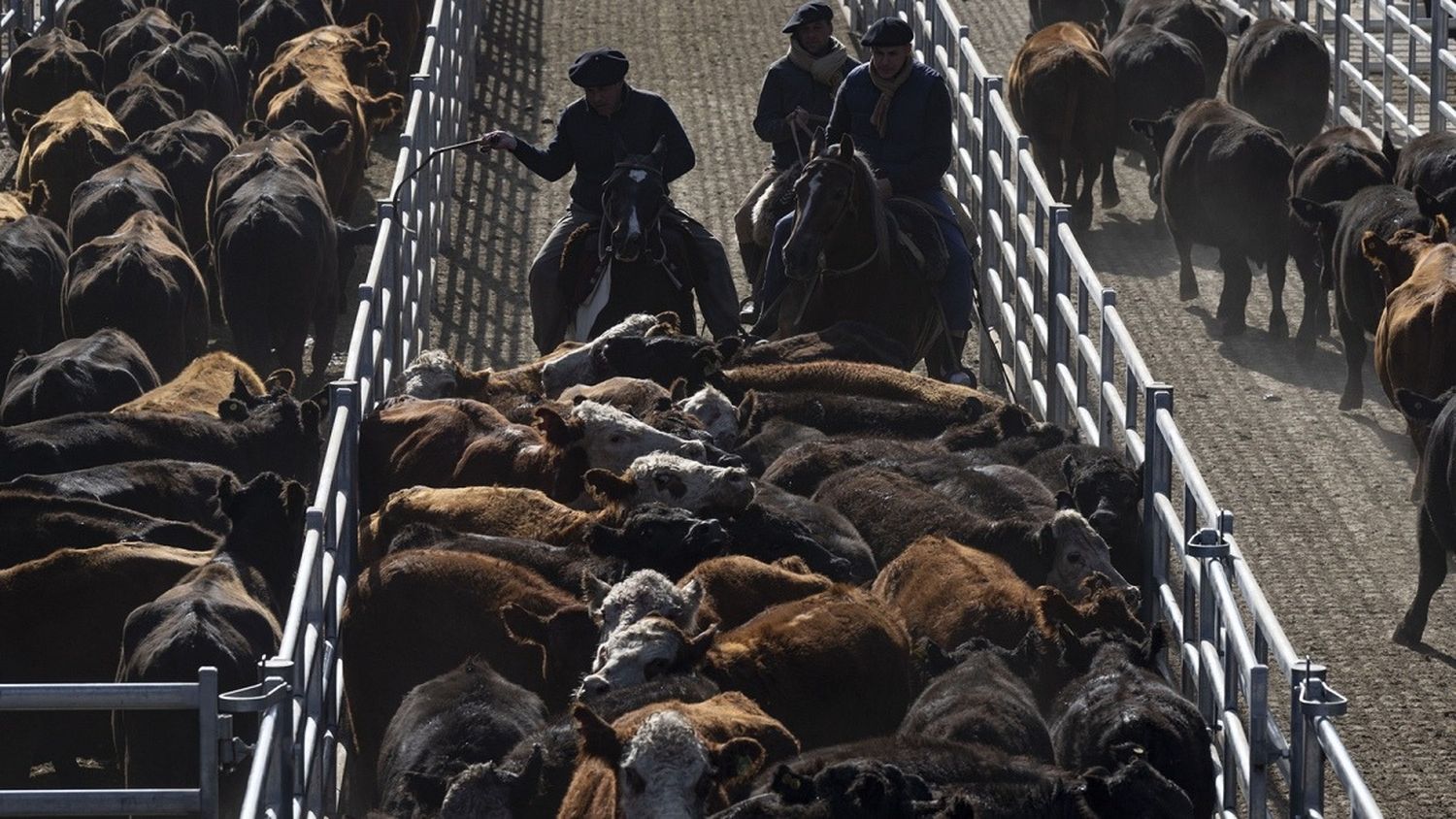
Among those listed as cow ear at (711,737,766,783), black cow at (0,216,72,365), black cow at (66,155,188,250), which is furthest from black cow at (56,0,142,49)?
cow ear at (711,737,766,783)

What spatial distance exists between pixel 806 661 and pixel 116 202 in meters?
7.55

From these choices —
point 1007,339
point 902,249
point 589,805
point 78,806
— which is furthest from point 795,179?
point 78,806

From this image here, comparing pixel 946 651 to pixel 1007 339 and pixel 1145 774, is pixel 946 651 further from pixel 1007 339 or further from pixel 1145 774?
pixel 1007 339

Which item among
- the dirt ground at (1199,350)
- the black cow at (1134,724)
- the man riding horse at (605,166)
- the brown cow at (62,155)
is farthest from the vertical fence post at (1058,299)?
the brown cow at (62,155)

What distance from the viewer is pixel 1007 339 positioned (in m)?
12.5

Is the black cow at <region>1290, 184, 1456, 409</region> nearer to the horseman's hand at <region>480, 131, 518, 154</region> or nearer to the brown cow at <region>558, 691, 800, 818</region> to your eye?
the horseman's hand at <region>480, 131, 518, 154</region>

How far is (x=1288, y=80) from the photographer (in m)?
16.2

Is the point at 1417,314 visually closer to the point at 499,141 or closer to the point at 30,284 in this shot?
the point at 499,141

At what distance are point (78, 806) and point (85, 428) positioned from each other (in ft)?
14.5

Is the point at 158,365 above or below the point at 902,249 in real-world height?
below

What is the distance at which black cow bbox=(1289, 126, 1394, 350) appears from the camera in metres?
13.6

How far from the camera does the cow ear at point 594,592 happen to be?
6.88 m

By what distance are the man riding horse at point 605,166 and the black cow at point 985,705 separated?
4.74 metres

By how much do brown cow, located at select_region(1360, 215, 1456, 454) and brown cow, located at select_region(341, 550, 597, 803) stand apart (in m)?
5.20
